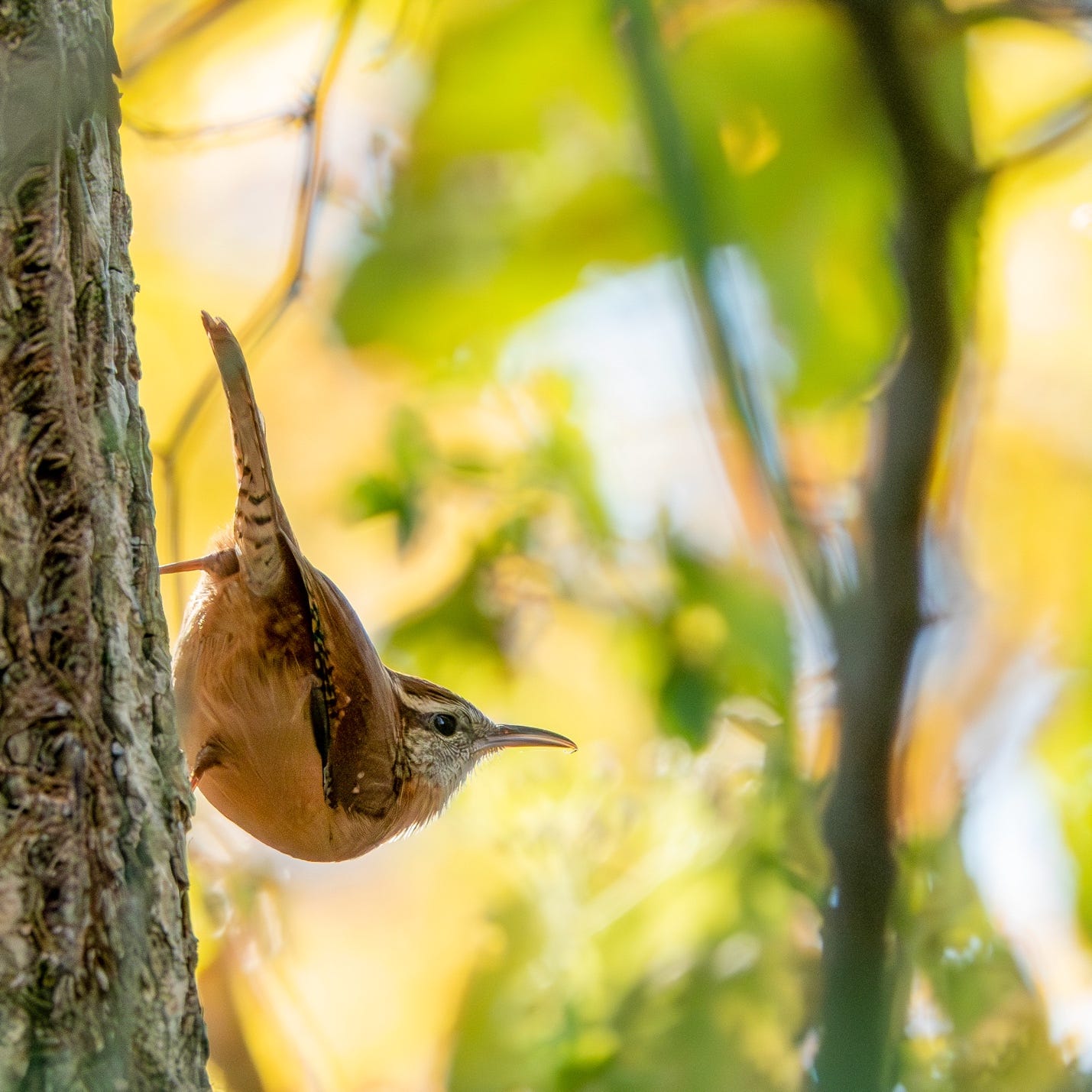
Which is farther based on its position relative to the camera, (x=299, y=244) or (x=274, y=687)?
(x=274, y=687)

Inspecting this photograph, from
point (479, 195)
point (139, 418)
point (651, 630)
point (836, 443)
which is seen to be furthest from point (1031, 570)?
point (139, 418)

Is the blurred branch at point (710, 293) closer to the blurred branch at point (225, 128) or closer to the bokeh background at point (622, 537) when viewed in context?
the bokeh background at point (622, 537)

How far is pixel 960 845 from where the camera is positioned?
2357 millimetres

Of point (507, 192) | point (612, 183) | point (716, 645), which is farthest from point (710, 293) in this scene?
point (716, 645)

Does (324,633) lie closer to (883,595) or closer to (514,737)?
(514,737)

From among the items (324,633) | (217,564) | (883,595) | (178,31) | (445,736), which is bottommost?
(445,736)

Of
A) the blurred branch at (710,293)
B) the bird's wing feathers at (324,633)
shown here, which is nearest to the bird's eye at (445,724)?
the bird's wing feathers at (324,633)

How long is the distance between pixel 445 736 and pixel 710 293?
9.86 feet

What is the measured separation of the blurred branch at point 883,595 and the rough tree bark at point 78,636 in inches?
38.5

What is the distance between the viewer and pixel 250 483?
3.22 meters

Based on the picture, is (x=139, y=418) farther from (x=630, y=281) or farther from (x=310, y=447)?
(x=310, y=447)

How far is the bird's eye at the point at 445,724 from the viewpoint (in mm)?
4359

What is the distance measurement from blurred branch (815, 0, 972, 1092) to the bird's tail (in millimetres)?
1647

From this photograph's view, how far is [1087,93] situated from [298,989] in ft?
11.2
